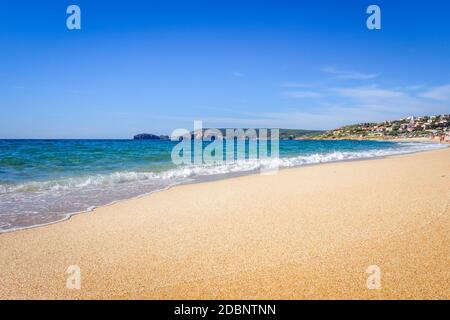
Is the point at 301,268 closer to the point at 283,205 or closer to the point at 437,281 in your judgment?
the point at 437,281

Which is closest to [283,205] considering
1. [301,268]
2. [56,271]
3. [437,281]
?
[301,268]

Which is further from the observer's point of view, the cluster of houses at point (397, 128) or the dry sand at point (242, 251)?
the cluster of houses at point (397, 128)

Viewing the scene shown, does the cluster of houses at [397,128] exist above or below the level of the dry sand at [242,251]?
above

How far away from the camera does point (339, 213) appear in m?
5.91

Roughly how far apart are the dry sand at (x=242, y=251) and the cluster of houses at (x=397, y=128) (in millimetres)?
122336

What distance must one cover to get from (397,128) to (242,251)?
475 ft

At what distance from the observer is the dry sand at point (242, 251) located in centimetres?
321

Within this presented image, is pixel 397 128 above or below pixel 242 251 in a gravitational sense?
above

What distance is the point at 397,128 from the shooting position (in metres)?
132
